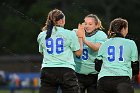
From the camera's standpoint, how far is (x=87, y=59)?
450 inches

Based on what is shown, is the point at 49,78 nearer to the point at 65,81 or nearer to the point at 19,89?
the point at 65,81

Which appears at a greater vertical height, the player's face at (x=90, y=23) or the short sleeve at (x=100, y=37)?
the player's face at (x=90, y=23)

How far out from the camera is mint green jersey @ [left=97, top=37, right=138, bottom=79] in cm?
1014

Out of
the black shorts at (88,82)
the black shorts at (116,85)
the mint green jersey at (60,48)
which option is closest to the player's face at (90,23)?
the black shorts at (88,82)

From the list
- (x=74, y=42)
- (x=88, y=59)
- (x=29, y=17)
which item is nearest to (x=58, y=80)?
(x=74, y=42)

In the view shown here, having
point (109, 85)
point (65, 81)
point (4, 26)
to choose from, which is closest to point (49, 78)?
point (65, 81)

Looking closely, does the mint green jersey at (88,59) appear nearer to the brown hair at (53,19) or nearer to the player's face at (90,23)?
the player's face at (90,23)

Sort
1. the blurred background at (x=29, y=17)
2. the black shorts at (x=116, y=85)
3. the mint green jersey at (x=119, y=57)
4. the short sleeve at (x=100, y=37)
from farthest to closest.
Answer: the blurred background at (x=29, y=17), the short sleeve at (x=100, y=37), the mint green jersey at (x=119, y=57), the black shorts at (x=116, y=85)

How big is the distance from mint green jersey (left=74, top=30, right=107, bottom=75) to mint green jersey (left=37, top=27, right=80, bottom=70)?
1.04 m

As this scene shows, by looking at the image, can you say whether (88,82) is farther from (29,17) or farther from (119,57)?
(29,17)

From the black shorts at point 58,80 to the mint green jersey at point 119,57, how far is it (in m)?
0.44

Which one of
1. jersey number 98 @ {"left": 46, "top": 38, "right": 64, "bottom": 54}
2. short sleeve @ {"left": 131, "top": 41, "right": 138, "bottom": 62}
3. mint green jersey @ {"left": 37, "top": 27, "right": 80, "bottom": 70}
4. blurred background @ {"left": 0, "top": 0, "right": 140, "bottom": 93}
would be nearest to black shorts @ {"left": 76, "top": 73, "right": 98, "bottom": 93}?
mint green jersey @ {"left": 37, "top": 27, "right": 80, "bottom": 70}

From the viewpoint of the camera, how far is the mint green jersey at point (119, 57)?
33.3 ft

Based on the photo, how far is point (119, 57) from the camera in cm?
1016
